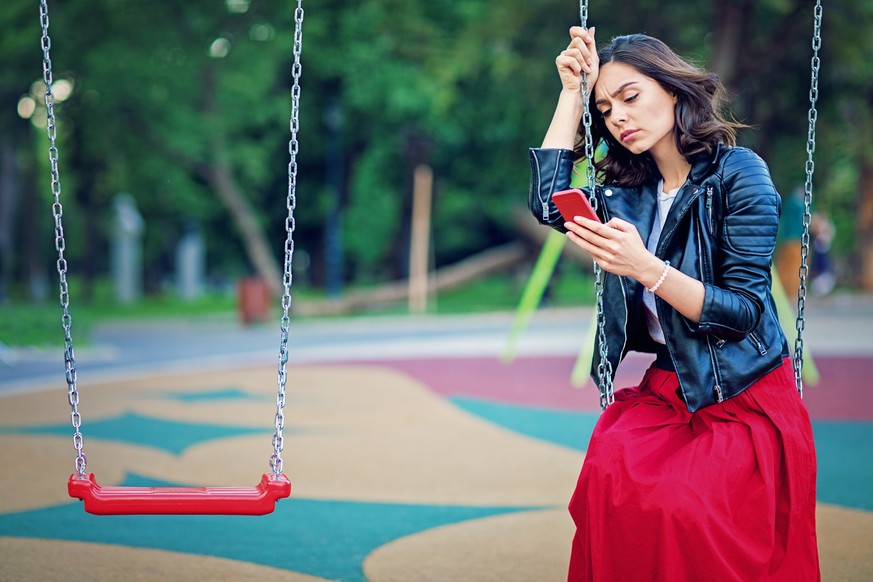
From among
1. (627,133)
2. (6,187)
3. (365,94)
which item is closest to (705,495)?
(627,133)

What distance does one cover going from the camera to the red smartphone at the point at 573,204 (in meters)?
2.26

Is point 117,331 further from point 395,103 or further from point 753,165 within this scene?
point 753,165

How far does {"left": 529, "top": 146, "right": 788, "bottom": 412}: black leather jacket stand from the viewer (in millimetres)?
2301

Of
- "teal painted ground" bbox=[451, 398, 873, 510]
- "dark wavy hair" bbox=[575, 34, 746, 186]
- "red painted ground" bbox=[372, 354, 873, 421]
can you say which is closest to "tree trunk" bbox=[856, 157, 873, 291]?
"red painted ground" bbox=[372, 354, 873, 421]

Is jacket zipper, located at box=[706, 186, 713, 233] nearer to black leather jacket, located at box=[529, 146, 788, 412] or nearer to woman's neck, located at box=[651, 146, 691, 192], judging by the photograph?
black leather jacket, located at box=[529, 146, 788, 412]

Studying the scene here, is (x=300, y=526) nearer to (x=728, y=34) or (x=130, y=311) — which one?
(x=728, y=34)

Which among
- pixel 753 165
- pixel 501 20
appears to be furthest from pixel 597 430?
pixel 501 20

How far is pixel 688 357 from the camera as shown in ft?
7.67

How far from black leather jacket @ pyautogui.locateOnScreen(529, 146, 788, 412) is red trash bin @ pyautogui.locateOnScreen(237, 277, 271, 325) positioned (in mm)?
15924

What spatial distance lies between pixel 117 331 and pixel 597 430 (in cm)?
1628

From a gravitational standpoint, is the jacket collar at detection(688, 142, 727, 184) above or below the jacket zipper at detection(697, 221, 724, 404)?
above

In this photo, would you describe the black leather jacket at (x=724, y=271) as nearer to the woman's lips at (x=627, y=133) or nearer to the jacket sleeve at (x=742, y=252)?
the jacket sleeve at (x=742, y=252)

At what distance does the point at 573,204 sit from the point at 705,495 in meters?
0.69

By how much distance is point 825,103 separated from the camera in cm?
2058
